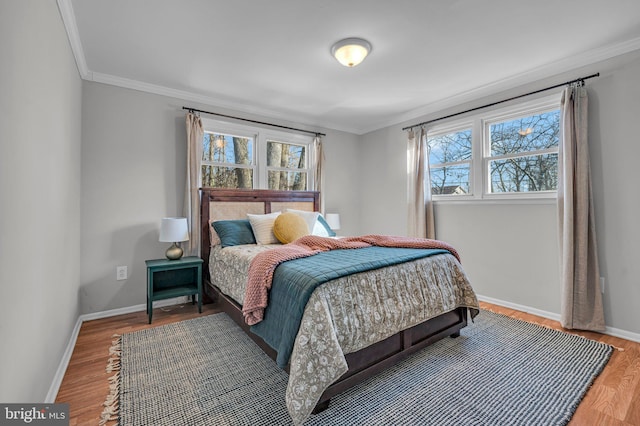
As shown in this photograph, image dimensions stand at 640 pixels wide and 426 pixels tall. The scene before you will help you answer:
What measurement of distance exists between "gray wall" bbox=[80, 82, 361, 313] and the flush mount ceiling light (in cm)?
202

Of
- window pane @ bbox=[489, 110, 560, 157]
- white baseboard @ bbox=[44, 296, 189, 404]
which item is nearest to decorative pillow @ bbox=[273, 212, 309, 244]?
Result: white baseboard @ bbox=[44, 296, 189, 404]

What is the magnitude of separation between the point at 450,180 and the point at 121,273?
4204mm

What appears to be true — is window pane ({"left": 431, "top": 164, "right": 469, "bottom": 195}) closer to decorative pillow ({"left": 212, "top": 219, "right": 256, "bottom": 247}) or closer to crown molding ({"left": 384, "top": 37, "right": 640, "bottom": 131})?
crown molding ({"left": 384, "top": 37, "right": 640, "bottom": 131})

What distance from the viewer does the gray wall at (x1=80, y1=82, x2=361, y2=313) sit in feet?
9.53

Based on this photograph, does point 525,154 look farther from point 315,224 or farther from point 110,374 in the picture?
point 110,374

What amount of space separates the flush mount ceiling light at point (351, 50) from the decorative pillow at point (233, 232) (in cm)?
205

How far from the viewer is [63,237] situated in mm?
2064

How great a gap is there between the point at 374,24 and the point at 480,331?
277cm

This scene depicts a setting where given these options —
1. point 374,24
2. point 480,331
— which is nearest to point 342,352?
point 480,331

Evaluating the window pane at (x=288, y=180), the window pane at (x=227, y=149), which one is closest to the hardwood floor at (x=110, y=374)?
the window pane at (x=227, y=149)

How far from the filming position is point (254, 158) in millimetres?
4027

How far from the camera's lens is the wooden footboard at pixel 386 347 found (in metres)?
1.67

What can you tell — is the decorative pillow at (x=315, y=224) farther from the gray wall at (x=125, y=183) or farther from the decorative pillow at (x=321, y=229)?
the gray wall at (x=125, y=183)

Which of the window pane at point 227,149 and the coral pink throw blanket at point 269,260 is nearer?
the coral pink throw blanket at point 269,260
